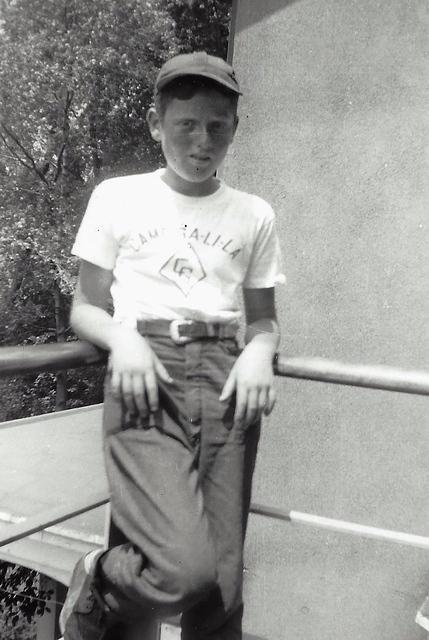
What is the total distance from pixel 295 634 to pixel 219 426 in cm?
206

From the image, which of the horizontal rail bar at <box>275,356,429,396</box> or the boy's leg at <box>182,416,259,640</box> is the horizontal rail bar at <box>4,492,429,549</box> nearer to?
the boy's leg at <box>182,416,259,640</box>

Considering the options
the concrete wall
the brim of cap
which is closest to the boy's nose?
the brim of cap

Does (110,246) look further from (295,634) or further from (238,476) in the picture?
(295,634)

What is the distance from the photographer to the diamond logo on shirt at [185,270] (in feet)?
4.90

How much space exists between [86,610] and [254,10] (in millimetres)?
2733

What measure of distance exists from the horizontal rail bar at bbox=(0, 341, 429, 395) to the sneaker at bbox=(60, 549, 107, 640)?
0.45m

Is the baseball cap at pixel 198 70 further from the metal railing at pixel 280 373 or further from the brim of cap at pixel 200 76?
the metal railing at pixel 280 373

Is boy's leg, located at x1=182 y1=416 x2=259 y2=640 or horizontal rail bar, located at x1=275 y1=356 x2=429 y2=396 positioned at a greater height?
horizontal rail bar, located at x1=275 y1=356 x2=429 y2=396

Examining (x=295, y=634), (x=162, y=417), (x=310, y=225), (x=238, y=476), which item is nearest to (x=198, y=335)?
(x=162, y=417)

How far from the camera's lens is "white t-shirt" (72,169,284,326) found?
149cm

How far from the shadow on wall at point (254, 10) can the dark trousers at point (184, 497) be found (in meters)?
2.15

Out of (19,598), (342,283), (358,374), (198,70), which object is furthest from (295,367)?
(19,598)

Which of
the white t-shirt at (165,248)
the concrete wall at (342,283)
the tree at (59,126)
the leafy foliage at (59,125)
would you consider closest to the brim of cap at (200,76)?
the white t-shirt at (165,248)

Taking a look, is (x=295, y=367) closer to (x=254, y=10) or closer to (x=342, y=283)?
(x=342, y=283)
